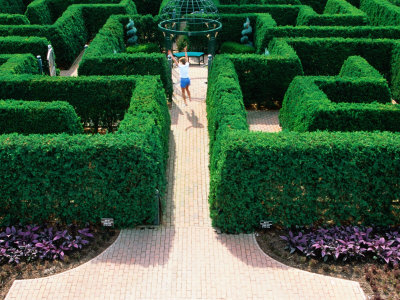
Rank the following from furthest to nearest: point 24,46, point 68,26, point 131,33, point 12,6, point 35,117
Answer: point 12,6
point 68,26
point 131,33
point 24,46
point 35,117

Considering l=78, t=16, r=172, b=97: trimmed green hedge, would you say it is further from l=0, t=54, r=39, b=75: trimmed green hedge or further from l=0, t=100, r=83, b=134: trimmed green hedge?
l=0, t=100, r=83, b=134: trimmed green hedge

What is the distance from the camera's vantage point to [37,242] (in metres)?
10.7

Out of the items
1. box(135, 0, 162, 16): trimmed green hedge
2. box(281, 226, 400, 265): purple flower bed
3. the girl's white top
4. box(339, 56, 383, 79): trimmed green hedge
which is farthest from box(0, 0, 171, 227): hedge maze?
box(135, 0, 162, 16): trimmed green hedge

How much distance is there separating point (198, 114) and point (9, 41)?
1011 centimetres

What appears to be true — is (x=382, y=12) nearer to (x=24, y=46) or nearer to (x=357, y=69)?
(x=357, y=69)

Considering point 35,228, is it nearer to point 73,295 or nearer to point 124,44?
point 73,295

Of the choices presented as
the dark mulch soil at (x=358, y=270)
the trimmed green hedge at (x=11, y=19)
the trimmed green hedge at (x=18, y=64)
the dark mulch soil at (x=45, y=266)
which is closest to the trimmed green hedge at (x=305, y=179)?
the dark mulch soil at (x=358, y=270)

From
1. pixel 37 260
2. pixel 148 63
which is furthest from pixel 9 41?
pixel 37 260

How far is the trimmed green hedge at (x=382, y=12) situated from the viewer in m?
24.3

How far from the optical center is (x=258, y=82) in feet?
59.5

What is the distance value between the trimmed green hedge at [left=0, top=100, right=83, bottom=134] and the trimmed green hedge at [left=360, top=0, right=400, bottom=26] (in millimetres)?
19935

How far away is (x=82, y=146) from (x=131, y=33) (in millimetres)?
A: 15136

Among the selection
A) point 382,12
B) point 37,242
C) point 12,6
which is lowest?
point 37,242

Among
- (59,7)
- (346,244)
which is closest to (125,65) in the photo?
(346,244)
